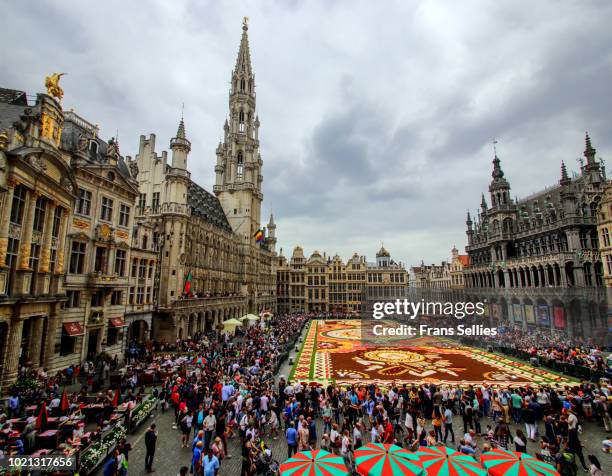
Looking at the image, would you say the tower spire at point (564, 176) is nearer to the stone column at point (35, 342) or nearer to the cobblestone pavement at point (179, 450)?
the cobblestone pavement at point (179, 450)

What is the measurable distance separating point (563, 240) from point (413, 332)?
81.6ft

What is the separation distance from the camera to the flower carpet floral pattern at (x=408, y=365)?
78.2 feet

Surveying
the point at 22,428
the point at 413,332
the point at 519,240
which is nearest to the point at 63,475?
the point at 22,428

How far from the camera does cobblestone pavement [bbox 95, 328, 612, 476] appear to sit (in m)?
11.5

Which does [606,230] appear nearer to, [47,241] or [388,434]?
[388,434]

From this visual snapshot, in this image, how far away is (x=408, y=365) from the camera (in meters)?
28.4

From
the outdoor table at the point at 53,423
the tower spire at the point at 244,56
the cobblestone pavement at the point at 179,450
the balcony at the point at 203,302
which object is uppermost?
the tower spire at the point at 244,56

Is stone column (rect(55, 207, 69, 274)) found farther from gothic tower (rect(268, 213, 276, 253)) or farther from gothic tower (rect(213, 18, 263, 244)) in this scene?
gothic tower (rect(268, 213, 276, 253))

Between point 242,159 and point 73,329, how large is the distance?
184 ft

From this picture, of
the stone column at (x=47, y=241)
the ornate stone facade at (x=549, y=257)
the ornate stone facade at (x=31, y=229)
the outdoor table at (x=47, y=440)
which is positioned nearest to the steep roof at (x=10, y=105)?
the ornate stone facade at (x=31, y=229)

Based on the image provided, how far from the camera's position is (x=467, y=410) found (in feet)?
47.8

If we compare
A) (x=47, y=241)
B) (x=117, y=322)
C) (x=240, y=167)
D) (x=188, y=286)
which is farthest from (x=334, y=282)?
(x=47, y=241)

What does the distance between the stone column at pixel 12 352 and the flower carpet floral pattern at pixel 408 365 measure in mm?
17462

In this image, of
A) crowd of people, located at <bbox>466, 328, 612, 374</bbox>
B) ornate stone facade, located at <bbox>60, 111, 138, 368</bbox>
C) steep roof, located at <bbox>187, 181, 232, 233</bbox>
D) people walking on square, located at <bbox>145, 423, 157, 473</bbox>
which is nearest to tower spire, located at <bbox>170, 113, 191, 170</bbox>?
steep roof, located at <bbox>187, 181, 232, 233</bbox>
